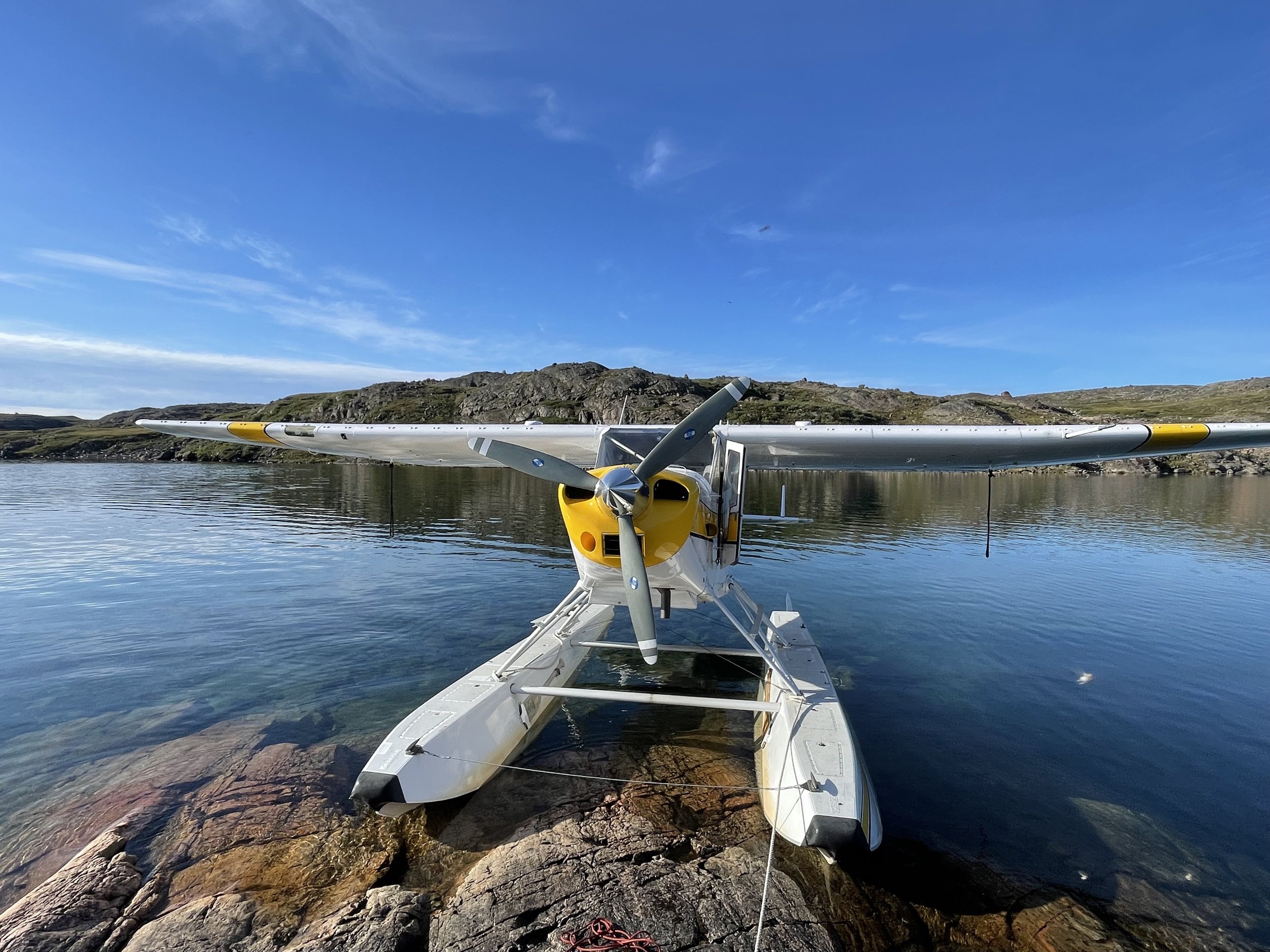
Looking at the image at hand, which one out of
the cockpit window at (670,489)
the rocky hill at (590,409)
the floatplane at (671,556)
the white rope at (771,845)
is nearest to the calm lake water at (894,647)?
the floatplane at (671,556)

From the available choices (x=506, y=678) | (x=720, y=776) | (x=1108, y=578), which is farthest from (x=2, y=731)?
(x=1108, y=578)

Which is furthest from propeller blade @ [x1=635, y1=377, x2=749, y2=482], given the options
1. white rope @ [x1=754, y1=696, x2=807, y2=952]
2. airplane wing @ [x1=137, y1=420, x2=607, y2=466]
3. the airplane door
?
white rope @ [x1=754, y1=696, x2=807, y2=952]

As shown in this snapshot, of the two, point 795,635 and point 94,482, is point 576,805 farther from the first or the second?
point 94,482

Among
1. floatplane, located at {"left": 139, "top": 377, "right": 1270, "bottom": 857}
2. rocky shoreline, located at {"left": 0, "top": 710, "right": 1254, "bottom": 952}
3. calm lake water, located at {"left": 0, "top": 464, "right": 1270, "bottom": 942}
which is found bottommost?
calm lake water, located at {"left": 0, "top": 464, "right": 1270, "bottom": 942}

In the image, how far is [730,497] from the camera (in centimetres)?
813

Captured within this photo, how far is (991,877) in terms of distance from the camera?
16.4ft

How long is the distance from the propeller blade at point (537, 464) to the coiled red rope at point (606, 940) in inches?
136

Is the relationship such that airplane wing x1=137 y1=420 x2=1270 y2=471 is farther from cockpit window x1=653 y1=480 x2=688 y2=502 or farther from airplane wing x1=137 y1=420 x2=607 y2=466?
cockpit window x1=653 y1=480 x2=688 y2=502

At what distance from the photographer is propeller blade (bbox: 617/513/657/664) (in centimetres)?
555

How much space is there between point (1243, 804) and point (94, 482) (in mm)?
68486

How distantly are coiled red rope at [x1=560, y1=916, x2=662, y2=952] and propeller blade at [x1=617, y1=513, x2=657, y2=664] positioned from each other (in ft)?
6.71

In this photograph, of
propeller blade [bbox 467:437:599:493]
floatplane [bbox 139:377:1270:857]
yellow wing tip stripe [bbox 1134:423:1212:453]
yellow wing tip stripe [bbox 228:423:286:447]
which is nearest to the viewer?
floatplane [bbox 139:377:1270:857]

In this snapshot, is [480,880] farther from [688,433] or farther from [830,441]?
[830,441]

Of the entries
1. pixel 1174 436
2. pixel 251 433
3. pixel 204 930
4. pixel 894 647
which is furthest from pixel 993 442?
pixel 251 433
